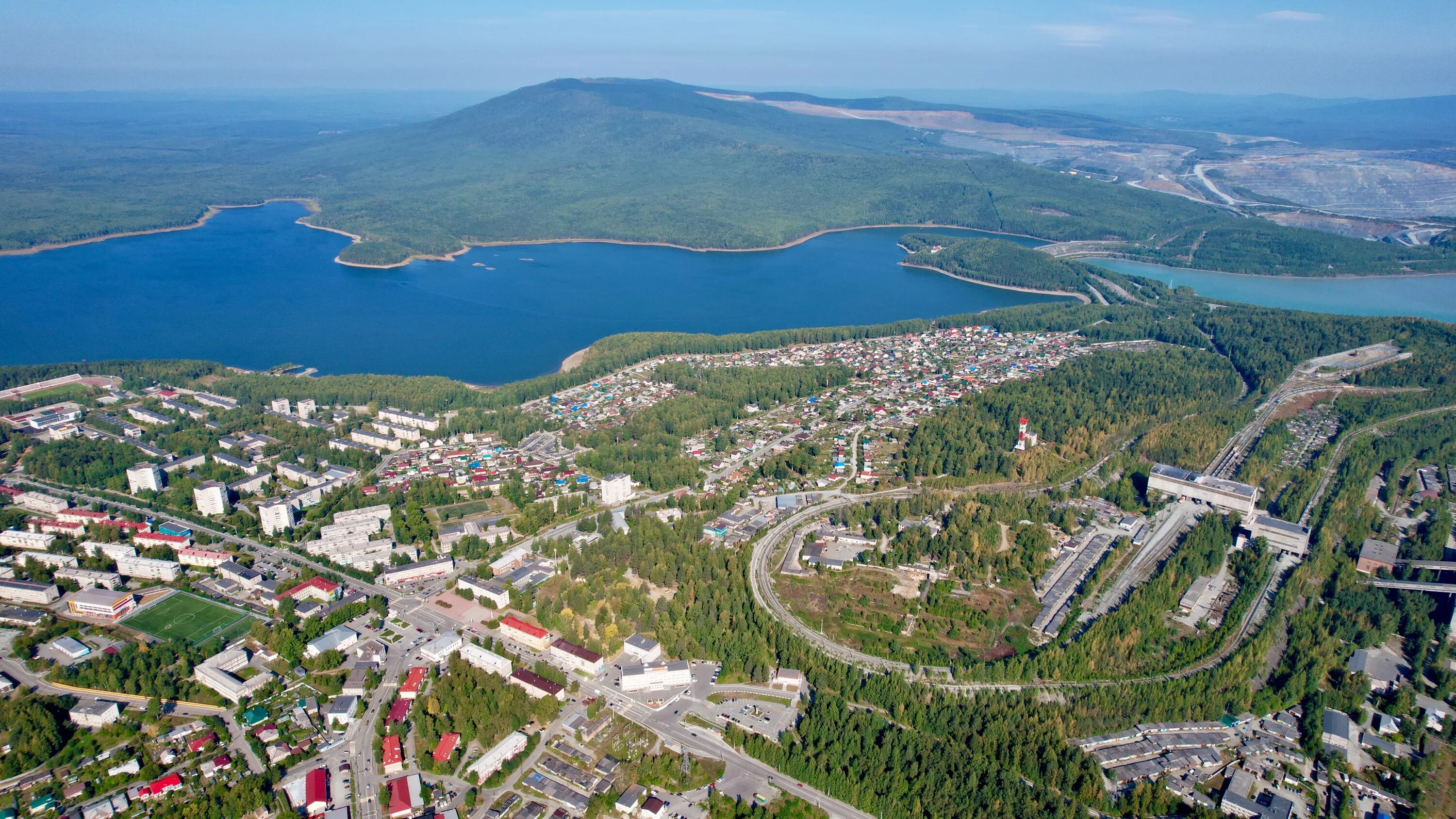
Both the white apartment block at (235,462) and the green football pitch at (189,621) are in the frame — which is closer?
the green football pitch at (189,621)

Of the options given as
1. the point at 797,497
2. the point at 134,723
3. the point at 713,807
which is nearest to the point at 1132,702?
the point at 713,807

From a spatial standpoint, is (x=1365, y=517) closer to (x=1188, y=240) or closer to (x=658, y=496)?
(x=658, y=496)

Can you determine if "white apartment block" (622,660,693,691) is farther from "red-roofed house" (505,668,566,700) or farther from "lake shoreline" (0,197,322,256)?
"lake shoreline" (0,197,322,256)

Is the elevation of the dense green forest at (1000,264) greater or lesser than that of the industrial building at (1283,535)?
greater

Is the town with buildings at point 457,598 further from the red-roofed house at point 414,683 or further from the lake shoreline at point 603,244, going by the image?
the lake shoreline at point 603,244

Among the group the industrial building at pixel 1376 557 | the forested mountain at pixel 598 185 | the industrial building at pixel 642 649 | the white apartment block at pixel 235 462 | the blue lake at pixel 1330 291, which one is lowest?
the white apartment block at pixel 235 462

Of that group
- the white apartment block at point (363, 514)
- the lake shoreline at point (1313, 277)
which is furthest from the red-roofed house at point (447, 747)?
the lake shoreline at point (1313, 277)

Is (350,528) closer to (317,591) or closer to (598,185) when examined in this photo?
(317,591)
